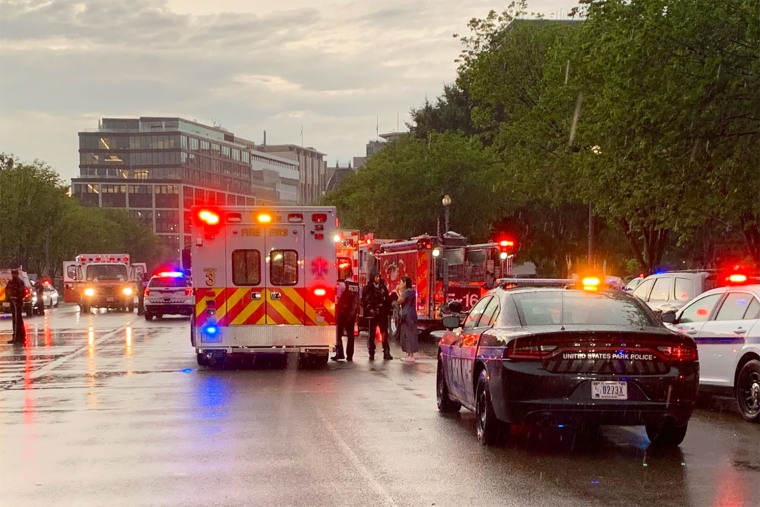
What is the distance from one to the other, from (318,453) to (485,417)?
1.61m

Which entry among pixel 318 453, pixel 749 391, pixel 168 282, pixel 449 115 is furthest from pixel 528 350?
pixel 449 115

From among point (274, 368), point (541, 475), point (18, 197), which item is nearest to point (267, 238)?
point (274, 368)

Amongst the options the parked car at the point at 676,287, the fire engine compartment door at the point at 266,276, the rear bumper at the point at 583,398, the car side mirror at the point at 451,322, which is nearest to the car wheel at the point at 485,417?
the rear bumper at the point at 583,398

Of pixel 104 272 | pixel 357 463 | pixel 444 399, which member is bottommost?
pixel 357 463

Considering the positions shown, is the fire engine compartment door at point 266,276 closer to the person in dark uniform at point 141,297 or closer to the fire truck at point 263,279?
the fire truck at point 263,279

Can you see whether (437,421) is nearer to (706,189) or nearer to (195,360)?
(195,360)

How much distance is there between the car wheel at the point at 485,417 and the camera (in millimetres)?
11266

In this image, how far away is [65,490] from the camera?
9.17 metres

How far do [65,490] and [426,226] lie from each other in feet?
173

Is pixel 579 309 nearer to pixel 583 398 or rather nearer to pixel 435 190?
pixel 583 398

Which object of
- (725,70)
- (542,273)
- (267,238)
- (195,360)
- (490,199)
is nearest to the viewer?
(267,238)

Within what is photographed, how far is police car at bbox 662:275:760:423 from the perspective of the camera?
44.5ft

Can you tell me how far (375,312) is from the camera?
24016 millimetres

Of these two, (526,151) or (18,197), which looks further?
(18,197)
